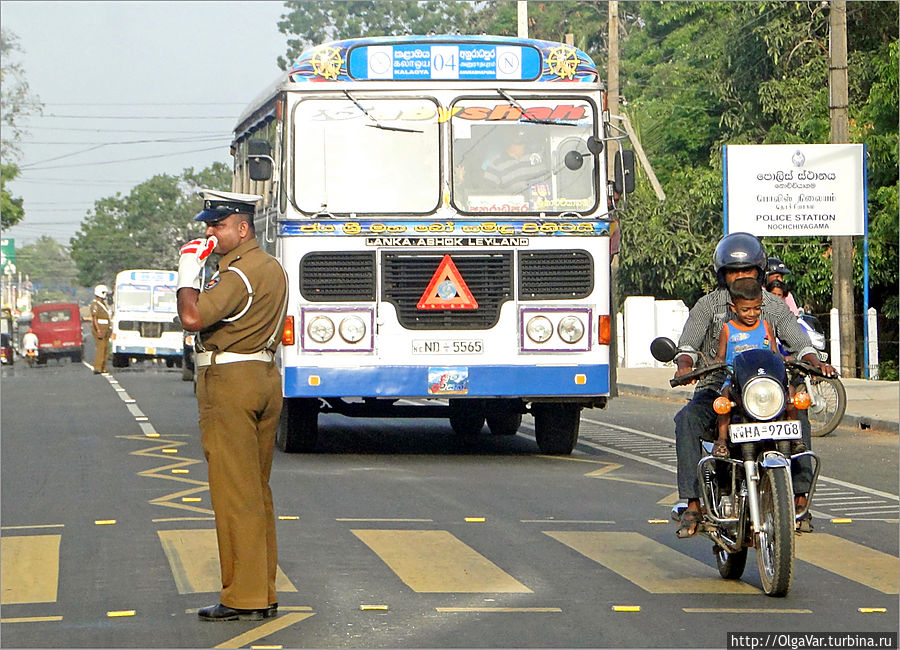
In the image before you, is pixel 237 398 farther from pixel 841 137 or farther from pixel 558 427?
pixel 841 137

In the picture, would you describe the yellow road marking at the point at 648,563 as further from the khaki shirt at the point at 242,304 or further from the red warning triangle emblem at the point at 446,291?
the red warning triangle emblem at the point at 446,291

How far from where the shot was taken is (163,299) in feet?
163

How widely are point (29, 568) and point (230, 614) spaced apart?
74.4 inches

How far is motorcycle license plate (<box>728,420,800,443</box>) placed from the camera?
759 centimetres

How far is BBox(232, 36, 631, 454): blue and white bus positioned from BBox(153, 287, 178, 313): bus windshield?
35.1 meters

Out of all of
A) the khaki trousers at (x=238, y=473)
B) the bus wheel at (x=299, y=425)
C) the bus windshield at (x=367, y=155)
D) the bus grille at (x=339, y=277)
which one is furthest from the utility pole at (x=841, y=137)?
the khaki trousers at (x=238, y=473)

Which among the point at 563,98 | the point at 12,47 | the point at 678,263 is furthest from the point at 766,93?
the point at 12,47

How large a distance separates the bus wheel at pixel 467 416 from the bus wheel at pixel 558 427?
68 cm

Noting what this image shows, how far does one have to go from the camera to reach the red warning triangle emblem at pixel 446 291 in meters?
14.0

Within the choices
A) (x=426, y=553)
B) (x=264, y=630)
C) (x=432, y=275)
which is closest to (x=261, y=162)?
(x=432, y=275)

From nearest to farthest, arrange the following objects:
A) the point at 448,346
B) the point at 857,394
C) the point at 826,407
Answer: the point at 448,346, the point at 826,407, the point at 857,394

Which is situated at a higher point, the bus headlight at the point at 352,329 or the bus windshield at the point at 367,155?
the bus windshield at the point at 367,155

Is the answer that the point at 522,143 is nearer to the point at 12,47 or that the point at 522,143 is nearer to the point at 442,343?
the point at 442,343

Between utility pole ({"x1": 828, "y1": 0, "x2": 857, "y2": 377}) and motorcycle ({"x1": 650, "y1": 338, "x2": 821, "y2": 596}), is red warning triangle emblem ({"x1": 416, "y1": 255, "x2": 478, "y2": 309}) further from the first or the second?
utility pole ({"x1": 828, "y1": 0, "x2": 857, "y2": 377})
